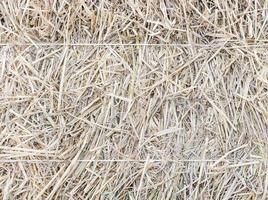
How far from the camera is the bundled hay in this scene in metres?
1.13

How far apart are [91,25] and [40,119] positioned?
0.28 m

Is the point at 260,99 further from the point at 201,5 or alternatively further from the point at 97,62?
the point at 97,62

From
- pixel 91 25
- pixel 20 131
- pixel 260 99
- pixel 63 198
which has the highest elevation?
pixel 91 25

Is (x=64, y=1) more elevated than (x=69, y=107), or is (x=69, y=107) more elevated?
(x=64, y=1)

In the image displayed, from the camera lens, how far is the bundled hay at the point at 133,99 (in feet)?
3.69

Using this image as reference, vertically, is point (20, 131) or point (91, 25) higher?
point (91, 25)

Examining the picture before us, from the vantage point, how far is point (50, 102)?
1137 mm

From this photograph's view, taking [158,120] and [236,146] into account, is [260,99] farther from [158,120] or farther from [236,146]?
[158,120]

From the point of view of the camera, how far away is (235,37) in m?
1.17

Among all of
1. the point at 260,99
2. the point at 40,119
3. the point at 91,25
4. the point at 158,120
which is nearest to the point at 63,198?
the point at 40,119

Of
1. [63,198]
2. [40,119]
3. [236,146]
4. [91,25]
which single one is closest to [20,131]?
[40,119]

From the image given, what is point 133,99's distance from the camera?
3.74 feet

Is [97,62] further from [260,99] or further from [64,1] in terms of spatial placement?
[260,99]

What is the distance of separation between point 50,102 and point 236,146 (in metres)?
0.49
